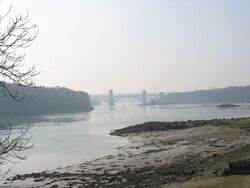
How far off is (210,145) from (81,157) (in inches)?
519

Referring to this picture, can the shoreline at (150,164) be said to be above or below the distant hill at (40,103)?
below

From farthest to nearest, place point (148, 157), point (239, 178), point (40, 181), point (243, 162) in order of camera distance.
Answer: point (148, 157) → point (40, 181) → point (243, 162) → point (239, 178)

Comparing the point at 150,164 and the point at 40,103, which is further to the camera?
the point at 40,103

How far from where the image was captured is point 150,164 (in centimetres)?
3681

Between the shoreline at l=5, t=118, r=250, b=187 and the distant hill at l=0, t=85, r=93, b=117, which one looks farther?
the distant hill at l=0, t=85, r=93, b=117

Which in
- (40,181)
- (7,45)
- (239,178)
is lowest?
(40,181)

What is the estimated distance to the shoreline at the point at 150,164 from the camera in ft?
96.7

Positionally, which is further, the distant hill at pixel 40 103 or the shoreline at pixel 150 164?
the distant hill at pixel 40 103

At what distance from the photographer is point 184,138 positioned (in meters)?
58.4

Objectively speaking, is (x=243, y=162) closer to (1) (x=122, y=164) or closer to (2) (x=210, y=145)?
(1) (x=122, y=164)

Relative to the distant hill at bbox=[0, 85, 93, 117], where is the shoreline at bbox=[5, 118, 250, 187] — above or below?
below

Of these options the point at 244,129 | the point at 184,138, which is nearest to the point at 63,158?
the point at 184,138

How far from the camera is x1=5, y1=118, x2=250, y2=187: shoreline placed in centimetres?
2947

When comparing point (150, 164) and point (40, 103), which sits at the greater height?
point (40, 103)
